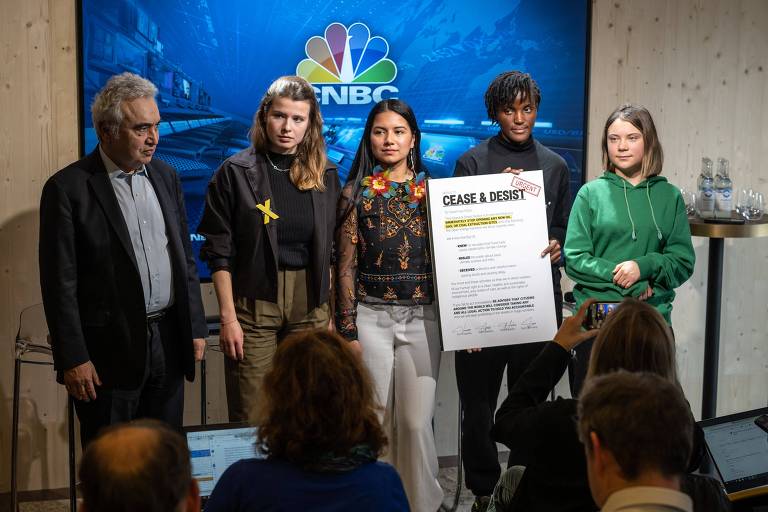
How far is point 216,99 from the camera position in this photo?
397 cm

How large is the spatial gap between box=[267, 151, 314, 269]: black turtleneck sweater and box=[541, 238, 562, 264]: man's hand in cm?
94

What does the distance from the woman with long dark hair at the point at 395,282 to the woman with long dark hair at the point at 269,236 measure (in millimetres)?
129

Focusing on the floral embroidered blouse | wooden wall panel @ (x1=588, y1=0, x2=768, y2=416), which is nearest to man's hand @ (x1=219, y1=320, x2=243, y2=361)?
the floral embroidered blouse

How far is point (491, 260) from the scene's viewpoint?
141 inches

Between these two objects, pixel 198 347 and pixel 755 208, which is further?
pixel 755 208

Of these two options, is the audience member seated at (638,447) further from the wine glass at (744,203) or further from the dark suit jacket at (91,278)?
the wine glass at (744,203)

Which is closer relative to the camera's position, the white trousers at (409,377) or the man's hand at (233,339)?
the man's hand at (233,339)

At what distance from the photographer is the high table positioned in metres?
3.95

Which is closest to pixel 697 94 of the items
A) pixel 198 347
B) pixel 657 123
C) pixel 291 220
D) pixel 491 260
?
pixel 657 123

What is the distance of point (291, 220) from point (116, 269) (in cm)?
66

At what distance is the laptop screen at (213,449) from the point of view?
9.77 ft

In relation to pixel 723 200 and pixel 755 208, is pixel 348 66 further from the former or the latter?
pixel 755 208

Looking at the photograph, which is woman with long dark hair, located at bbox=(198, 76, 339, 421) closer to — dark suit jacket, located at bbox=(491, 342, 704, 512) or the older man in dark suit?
the older man in dark suit

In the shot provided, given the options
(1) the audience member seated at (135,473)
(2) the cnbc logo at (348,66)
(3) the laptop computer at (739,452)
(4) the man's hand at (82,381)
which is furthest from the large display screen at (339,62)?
(1) the audience member seated at (135,473)
